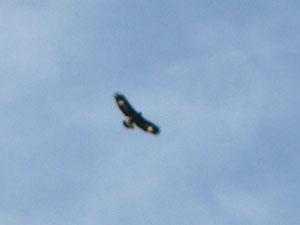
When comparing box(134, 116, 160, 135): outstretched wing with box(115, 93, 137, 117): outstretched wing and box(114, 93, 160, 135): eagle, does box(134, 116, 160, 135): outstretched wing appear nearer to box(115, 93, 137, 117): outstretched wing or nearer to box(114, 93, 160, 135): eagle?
box(114, 93, 160, 135): eagle

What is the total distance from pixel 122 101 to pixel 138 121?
3.54m

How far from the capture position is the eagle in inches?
3423

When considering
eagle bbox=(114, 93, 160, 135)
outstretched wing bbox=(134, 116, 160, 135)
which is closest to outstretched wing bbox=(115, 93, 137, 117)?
eagle bbox=(114, 93, 160, 135)

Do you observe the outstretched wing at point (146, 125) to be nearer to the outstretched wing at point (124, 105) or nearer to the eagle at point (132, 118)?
the eagle at point (132, 118)

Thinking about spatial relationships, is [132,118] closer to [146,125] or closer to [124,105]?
[146,125]

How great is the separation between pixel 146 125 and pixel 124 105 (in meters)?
3.99

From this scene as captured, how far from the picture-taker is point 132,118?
88.3 meters

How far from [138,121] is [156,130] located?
2578 millimetres

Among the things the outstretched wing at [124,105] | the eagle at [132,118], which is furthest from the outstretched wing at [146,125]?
the outstretched wing at [124,105]

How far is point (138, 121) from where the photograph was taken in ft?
290

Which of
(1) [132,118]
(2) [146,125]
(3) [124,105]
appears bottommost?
(2) [146,125]

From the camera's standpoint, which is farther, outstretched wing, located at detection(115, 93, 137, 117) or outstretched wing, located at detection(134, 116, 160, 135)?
outstretched wing, located at detection(134, 116, 160, 135)

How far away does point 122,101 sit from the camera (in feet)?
285

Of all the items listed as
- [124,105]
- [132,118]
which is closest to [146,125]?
[132,118]
